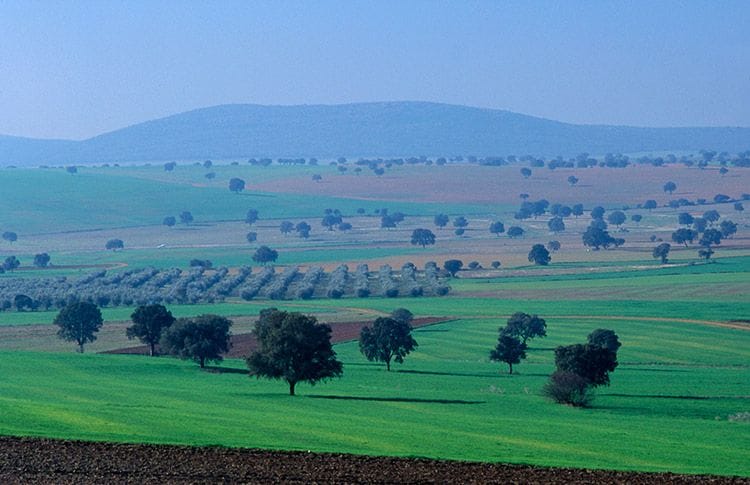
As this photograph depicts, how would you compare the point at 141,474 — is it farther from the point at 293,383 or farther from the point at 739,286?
the point at 739,286

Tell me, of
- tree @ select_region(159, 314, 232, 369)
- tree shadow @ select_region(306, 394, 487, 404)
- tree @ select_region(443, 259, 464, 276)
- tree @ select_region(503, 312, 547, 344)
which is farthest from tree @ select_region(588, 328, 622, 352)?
tree @ select_region(443, 259, 464, 276)

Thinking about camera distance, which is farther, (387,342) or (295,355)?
(387,342)

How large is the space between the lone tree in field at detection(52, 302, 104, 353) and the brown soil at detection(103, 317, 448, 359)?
13.7 feet

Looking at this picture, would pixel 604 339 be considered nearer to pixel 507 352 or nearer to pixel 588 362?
pixel 507 352

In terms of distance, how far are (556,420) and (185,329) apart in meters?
32.3

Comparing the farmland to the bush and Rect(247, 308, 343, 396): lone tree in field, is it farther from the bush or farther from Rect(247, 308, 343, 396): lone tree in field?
Rect(247, 308, 343, 396): lone tree in field

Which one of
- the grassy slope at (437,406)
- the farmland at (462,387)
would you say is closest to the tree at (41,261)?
the farmland at (462,387)

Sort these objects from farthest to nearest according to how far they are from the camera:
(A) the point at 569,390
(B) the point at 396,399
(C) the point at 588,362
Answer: (C) the point at 588,362 → (A) the point at 569,390 → (B) the point at 396,399

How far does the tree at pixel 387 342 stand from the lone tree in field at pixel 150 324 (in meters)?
14.2

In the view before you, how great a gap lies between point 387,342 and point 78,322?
2576cm

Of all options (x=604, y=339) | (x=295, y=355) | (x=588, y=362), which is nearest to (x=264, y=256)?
(x=604, y=339)

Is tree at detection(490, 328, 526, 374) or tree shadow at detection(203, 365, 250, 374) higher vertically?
tree at detection(490, 328, 526, 374)

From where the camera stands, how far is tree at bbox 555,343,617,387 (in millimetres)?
69812

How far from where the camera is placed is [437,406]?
61219mm
